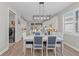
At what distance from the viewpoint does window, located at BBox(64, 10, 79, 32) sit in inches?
270

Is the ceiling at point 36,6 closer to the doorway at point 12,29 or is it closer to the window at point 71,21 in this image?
the window at point 71,21

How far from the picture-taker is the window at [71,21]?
22.5 feet

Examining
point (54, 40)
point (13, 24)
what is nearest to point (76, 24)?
point (54, 40)

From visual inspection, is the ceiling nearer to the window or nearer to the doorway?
the window

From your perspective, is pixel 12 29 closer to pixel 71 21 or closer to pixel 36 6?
pixel 36 6

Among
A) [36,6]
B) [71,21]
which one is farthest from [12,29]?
[71,21]

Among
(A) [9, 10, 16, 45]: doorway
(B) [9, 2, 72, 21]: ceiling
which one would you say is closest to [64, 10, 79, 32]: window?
(B) [9, 2, 72, 21]: ceiling

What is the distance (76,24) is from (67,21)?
1.54 meters

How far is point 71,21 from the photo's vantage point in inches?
304

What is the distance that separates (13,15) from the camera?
30.9ft

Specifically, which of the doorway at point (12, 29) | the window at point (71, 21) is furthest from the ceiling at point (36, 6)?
the doorway at point (12, 29)

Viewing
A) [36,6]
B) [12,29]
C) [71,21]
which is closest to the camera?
[36,6]

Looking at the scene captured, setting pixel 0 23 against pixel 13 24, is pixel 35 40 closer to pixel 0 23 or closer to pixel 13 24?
pixel 0 23

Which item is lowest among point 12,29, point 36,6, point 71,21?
point 12,29
